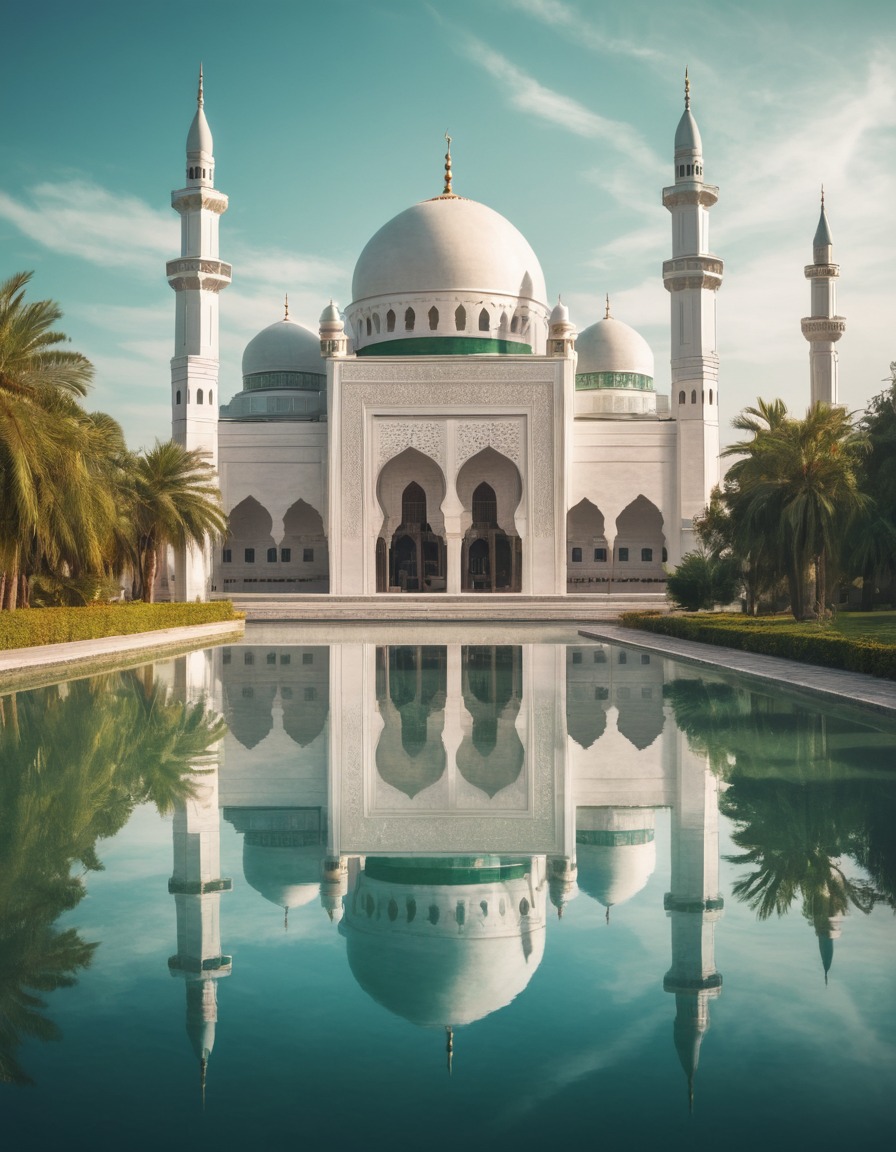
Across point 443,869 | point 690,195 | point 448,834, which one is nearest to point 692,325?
point 690,195

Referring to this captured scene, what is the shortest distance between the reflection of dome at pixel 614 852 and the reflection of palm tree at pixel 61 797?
1396mm

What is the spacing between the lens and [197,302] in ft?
80.6

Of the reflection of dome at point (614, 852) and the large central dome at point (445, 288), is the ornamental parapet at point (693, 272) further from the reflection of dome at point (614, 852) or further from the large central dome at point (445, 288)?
the reflection of dome at point (614, 852)

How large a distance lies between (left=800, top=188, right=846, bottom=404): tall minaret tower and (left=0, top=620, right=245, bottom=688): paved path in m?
15.9

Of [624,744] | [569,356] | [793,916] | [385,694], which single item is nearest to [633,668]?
[385,694]

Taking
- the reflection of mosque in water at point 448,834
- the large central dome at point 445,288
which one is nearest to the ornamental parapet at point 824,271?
the large central dome at point 445,288

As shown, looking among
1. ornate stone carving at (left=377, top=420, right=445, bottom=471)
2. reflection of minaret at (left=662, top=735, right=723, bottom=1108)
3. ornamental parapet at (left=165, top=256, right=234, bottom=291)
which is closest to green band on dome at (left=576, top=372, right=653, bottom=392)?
ornate stone carving at (left=377, top=420, right=445, bottom=471)

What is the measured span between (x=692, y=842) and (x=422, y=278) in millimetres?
23511

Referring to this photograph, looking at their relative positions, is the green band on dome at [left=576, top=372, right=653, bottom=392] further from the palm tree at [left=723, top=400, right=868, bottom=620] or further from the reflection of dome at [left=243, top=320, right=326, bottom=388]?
the palm tree at [left=723, top=400, right=868, bottom=620]

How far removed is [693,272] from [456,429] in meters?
5.83

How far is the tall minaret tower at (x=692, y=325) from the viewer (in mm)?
24781

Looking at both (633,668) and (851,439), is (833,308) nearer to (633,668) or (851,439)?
(851,439)

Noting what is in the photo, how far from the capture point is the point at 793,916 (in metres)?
3.14

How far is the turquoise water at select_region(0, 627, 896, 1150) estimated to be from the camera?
2.03 m
